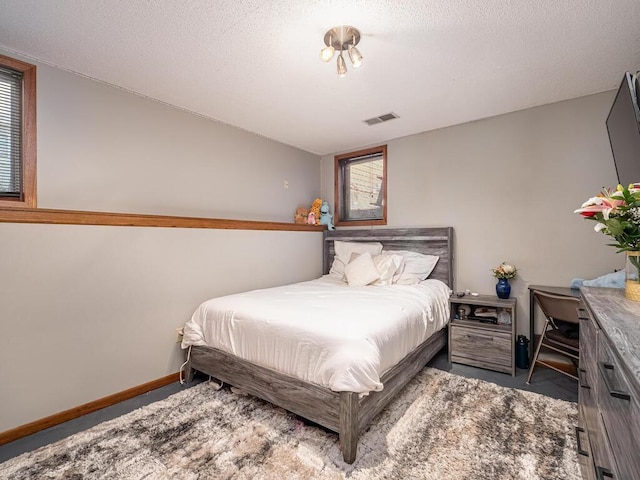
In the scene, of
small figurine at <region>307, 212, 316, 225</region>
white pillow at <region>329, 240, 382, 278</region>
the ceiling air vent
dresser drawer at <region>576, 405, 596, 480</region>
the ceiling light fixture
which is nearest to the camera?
dresser drawer at <region>576, 405, 596, 480</region>

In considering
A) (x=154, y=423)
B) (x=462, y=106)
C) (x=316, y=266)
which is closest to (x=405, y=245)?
(x=316, y=266)

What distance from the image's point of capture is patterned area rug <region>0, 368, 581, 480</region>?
1.54 m

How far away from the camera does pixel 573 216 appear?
2697mm

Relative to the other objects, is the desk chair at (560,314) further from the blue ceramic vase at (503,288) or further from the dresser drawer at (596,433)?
the dresser drawer at (596,433)

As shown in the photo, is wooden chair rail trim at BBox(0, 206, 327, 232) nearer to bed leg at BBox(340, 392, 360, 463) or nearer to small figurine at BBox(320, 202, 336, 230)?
small figurine at BBox(320, 202, 336, 230)

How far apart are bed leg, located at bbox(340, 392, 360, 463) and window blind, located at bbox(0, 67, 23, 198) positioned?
253 cm

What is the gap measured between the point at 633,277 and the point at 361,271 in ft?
7.04

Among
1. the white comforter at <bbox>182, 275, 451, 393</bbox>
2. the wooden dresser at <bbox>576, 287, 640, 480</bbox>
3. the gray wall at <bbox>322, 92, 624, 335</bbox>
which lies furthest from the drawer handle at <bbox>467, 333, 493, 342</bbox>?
the wooden dresser at <bbox>576, 287, 640, 480</bbox>

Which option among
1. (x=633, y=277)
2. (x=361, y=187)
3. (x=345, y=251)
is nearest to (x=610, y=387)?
(x=633, y=277)

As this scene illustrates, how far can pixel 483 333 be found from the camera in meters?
2.74

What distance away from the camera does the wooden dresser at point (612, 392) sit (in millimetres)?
709

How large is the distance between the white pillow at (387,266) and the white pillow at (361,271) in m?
0.04

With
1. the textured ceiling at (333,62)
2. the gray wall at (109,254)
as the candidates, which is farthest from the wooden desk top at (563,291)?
the gray wall at (109,254)

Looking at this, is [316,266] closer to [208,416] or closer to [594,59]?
[208,416]
